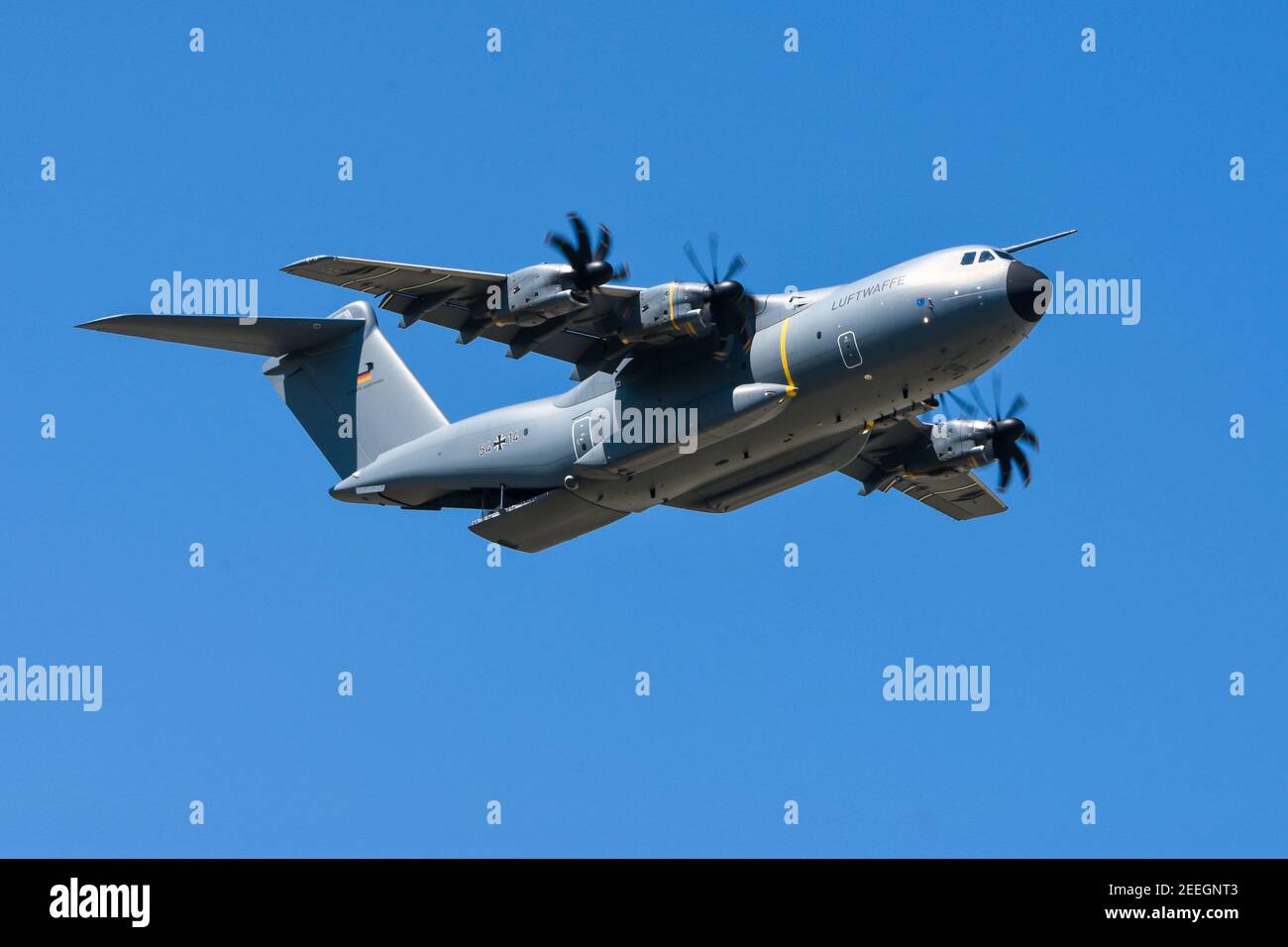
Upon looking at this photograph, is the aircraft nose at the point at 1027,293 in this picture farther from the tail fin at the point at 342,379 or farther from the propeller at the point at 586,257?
the tail fin at the point at 342,379

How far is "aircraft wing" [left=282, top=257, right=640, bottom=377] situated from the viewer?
20.7 metres

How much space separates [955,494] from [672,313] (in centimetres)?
745

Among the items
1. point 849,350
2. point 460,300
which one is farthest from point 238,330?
point 849,350

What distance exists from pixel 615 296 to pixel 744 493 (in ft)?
10.4

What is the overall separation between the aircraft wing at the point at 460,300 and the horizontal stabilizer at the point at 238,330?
96.3 inches

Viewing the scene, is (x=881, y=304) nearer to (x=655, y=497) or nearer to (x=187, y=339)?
(x=655, y=497)

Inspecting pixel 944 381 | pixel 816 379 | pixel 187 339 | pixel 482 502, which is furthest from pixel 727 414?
pixel 187 339

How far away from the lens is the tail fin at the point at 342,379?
78.2 feet

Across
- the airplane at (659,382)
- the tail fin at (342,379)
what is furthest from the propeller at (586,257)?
the tail fin at (342,379)

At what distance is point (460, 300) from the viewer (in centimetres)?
2133

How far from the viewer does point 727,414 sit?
20.4m

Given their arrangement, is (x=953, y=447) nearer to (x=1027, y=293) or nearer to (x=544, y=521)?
(x=1027, y=293)

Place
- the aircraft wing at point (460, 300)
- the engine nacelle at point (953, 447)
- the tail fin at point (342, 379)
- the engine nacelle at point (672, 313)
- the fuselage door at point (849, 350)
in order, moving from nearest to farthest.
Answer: the fuselage door at point (849, 350)
the engine nacelle at point (672, 313)
the aircraft wing at point (460, 300)
the tail fin at point (342, 379)
the engine nacelle at point (953, 447)

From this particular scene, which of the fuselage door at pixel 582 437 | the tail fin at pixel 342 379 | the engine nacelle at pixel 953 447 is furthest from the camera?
the engine nacelle at pixel 953 447
